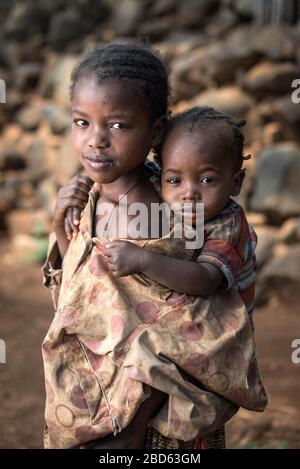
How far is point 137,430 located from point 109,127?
0.76 meters

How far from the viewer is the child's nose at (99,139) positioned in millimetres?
1596

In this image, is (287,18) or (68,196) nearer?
(68,196)

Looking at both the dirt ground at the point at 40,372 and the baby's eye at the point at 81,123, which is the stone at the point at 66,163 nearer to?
the dirt ground at the point at 40,372

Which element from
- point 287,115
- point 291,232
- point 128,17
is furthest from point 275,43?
point 128,17

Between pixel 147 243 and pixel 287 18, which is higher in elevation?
pixel 287 18

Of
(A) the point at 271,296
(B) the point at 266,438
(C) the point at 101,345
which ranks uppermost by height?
(C) the point at 101,345

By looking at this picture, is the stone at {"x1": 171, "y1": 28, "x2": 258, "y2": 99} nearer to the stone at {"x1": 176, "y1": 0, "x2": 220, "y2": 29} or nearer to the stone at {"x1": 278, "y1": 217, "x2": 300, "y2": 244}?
the stone at {"x1": 176, "y1": 0, "x2": 220, "y2": 29}

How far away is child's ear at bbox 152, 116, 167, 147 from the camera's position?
5.51 feet

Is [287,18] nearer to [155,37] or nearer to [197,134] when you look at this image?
[155,37]

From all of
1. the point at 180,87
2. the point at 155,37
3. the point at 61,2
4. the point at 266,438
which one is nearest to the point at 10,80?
the point at 61,2

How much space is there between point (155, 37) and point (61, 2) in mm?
2007
